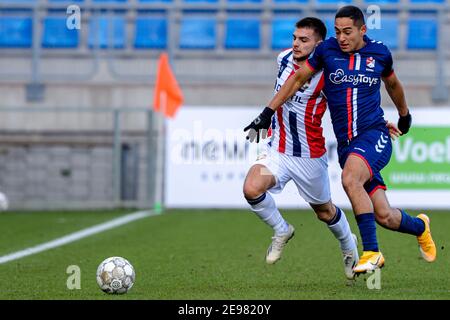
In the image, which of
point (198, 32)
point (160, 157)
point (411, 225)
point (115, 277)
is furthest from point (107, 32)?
point (115, 277)

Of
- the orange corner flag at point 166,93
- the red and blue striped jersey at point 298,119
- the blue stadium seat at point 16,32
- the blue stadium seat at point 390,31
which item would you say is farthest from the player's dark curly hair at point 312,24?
the blue stadium seat at point 16,32

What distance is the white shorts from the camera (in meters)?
8.62

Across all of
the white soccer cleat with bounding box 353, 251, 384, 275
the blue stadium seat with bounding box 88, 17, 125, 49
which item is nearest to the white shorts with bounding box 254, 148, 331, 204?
the white soccer cleat with bounding box 353, 251, 384, 275

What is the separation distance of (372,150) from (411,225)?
0.67m

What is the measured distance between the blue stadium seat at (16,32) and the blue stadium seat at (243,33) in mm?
3505

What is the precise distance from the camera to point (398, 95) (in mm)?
8375

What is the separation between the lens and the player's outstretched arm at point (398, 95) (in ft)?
27.1

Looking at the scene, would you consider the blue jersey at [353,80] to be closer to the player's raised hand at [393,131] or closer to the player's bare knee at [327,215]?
the player's raised hand at [393,131]

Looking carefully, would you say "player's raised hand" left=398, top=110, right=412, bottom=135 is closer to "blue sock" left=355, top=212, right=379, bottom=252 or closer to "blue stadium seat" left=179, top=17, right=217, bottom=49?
"blue sock" left=355, top=212, right=379, bottom=252

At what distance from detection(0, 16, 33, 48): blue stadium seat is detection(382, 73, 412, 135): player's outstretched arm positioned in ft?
42.7

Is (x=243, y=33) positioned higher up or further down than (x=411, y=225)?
higher up

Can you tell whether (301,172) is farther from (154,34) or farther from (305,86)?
(154,34)
